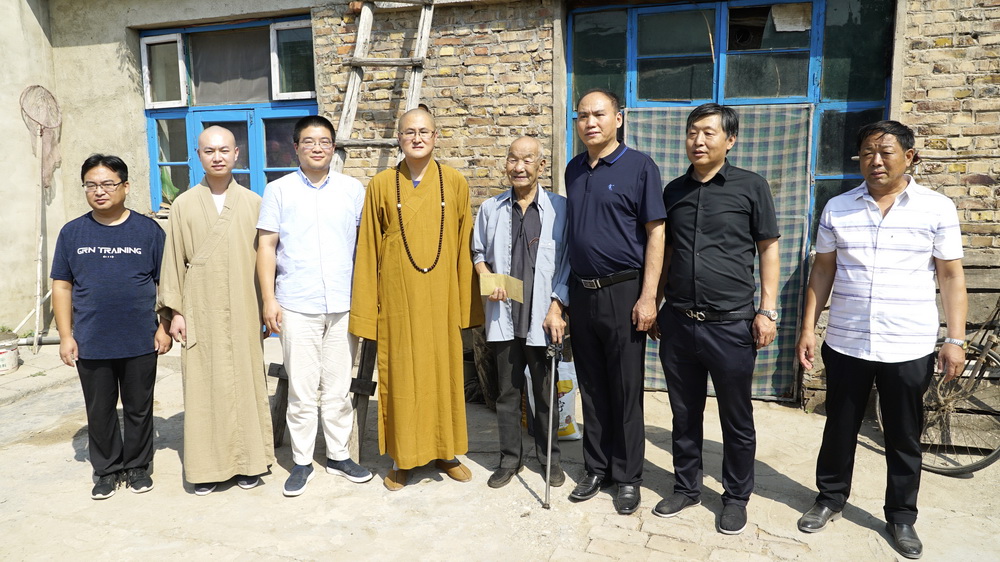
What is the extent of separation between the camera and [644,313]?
10.5 feet

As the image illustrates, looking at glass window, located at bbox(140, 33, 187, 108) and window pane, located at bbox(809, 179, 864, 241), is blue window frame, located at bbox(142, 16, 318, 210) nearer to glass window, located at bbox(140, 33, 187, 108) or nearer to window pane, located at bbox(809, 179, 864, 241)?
glass window, located at bbox(140, 33, 187, 108)

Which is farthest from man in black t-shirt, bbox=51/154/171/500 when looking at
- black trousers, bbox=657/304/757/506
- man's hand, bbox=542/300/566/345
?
black trousers, bbox=657/304/757/506

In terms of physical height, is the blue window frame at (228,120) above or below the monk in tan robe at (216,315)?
above

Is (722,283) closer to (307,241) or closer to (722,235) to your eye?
(722,235)

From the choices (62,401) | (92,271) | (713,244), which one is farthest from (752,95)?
(62,401)

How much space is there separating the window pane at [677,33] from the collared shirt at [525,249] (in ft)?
7.41

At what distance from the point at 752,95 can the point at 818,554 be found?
3185 millimetres

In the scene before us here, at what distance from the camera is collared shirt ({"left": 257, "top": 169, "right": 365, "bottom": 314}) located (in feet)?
11.6

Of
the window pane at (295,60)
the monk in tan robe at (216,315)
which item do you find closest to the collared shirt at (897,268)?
the monk in tan robe at (216,315)

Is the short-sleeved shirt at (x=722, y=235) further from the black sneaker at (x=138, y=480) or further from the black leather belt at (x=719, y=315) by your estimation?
the black sneaker at (x=138, y=480)

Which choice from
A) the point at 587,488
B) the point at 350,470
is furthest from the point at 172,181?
the point at 587,488

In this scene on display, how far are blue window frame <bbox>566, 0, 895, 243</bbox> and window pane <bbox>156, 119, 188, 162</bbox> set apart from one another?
374cm

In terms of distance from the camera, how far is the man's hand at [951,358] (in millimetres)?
2982

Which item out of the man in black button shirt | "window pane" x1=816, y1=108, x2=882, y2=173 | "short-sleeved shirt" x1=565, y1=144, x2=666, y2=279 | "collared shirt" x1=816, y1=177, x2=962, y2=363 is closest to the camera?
"collared shirt" x1=816, y1=177, x2=962, y2=363
